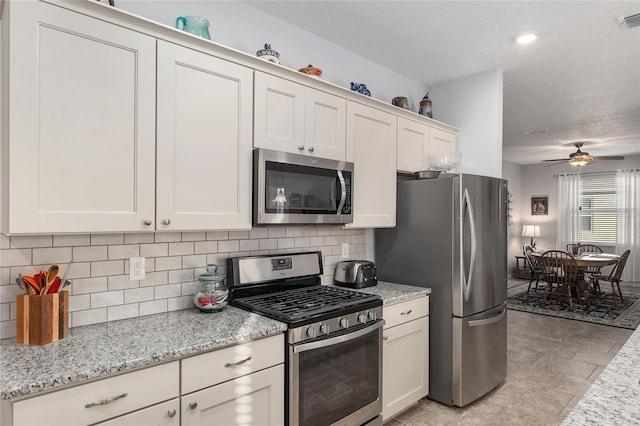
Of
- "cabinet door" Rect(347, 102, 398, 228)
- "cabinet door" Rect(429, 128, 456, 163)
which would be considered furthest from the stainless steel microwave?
"cabinet door" Rect(429, 128, 456, 163)

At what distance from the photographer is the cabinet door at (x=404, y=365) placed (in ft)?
8.32

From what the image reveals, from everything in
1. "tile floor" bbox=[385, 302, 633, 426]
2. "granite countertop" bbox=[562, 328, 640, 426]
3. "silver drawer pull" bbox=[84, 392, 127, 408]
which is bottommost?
"tile floor" bbox=[385, 302, 633, 426]

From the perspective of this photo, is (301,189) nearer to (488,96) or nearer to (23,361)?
(23,361)

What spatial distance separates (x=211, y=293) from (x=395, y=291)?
52.8 inches

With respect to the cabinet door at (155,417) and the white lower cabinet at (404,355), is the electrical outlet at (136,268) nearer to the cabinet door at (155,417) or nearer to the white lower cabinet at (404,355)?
the cabinet door at (155,417)

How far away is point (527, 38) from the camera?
9.27 feet

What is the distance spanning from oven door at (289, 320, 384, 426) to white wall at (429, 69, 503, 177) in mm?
1980

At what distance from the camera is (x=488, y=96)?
11.5 feet

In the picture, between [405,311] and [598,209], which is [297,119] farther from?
[598,209]

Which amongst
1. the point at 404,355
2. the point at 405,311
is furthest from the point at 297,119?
the point at 404,355

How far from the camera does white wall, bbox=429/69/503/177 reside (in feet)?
11.4

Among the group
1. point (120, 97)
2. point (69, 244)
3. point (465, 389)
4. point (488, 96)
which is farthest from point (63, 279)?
point (488, 96)

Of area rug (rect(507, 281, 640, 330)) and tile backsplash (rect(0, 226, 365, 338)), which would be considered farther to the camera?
area rug (rect(507, 281, 640, 330))

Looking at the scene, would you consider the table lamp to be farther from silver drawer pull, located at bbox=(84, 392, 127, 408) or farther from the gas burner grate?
silver drawer pull, located at bbox=(84, 392, 127, 408)
